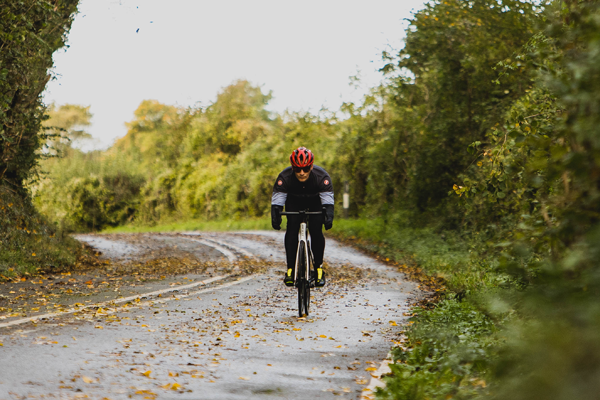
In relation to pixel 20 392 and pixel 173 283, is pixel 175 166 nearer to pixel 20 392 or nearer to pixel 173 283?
pixel 173 283

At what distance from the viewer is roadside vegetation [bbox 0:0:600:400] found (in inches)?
128

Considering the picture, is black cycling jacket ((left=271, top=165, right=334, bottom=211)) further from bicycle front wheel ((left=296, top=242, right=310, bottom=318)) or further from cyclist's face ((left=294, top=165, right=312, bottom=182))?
bicycle front wheel ((left=296, top=242, right=310, bottom=318))

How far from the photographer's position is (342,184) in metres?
32.5

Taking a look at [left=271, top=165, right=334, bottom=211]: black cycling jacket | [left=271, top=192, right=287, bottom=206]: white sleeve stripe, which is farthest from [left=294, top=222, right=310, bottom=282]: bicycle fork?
[left=271, top=192, right=287, bottom=206]: white sleeve stripe

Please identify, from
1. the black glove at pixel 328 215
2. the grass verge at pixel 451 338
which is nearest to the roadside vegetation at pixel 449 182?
the grass verge at pixel 451 338

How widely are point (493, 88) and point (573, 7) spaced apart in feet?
45.7

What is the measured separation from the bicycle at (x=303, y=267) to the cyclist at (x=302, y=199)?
2.9 inches

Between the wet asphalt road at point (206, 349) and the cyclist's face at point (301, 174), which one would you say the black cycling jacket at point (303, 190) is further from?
the wet asphalt road at point (206, 349)

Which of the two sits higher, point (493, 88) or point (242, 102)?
point (242, 102)

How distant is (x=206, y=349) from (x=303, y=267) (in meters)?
2.68

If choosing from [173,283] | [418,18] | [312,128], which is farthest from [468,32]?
[312,128]

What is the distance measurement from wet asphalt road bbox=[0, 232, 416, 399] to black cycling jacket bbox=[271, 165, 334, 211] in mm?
1482

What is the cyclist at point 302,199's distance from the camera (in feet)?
28.2

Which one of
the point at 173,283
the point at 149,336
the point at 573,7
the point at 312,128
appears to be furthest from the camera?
the point at 312,128
